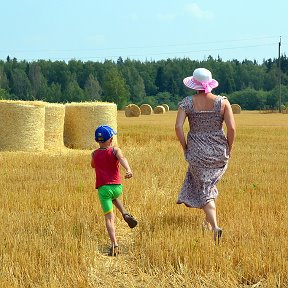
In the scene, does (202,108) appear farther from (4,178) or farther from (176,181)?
(4,178)

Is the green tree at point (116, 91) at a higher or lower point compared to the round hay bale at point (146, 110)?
higher

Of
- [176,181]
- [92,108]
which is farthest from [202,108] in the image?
[92,108]

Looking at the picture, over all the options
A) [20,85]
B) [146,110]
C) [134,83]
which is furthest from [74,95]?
[146,110]

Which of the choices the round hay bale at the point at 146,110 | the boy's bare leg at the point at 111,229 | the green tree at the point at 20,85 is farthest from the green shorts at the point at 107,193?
the green tree at the point at 20,85

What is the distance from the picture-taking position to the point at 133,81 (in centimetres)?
11638

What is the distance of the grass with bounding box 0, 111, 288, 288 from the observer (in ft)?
16.0

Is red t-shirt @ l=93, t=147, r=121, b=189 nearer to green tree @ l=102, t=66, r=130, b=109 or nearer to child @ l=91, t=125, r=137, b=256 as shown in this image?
child @ l=91, t=125, r=137, b=256

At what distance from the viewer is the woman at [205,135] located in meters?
6.26

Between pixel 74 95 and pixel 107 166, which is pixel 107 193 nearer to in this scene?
pixel 107 166

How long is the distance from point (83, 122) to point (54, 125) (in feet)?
3.52

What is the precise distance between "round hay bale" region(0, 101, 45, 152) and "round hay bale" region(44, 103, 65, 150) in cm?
71

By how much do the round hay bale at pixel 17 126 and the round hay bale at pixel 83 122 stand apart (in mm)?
1905

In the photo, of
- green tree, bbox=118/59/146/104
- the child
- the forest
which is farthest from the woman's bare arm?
green tree, bbox=118/59/146/104

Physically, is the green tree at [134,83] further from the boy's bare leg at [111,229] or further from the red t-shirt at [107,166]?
the boy's bare leg at [111,229]
